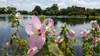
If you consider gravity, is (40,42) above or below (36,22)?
below

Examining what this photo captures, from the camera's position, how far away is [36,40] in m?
0.70

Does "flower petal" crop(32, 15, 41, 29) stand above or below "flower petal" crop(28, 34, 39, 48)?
above

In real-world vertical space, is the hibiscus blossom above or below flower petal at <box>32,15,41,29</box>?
below

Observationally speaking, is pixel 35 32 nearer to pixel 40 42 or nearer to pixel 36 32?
pixel 36 32

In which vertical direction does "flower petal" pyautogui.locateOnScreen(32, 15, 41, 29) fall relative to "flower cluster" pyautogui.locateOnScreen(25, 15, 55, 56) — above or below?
above

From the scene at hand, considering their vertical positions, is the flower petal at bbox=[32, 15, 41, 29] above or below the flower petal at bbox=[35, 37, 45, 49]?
above

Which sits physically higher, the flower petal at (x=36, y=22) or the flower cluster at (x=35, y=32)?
the flower petal at (x=36, y=22)

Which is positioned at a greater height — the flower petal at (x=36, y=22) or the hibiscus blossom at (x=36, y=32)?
the flower petal at (x=36, y=22)

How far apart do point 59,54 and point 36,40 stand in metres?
0.16

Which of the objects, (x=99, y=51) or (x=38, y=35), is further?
(x=99, y=51)

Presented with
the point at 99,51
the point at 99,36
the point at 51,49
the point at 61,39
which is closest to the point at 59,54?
the point at 51,49

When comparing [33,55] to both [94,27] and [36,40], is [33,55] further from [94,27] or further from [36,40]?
[94,27]

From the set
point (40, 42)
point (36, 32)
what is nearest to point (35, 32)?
point (36, 32)

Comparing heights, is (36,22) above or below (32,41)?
above
